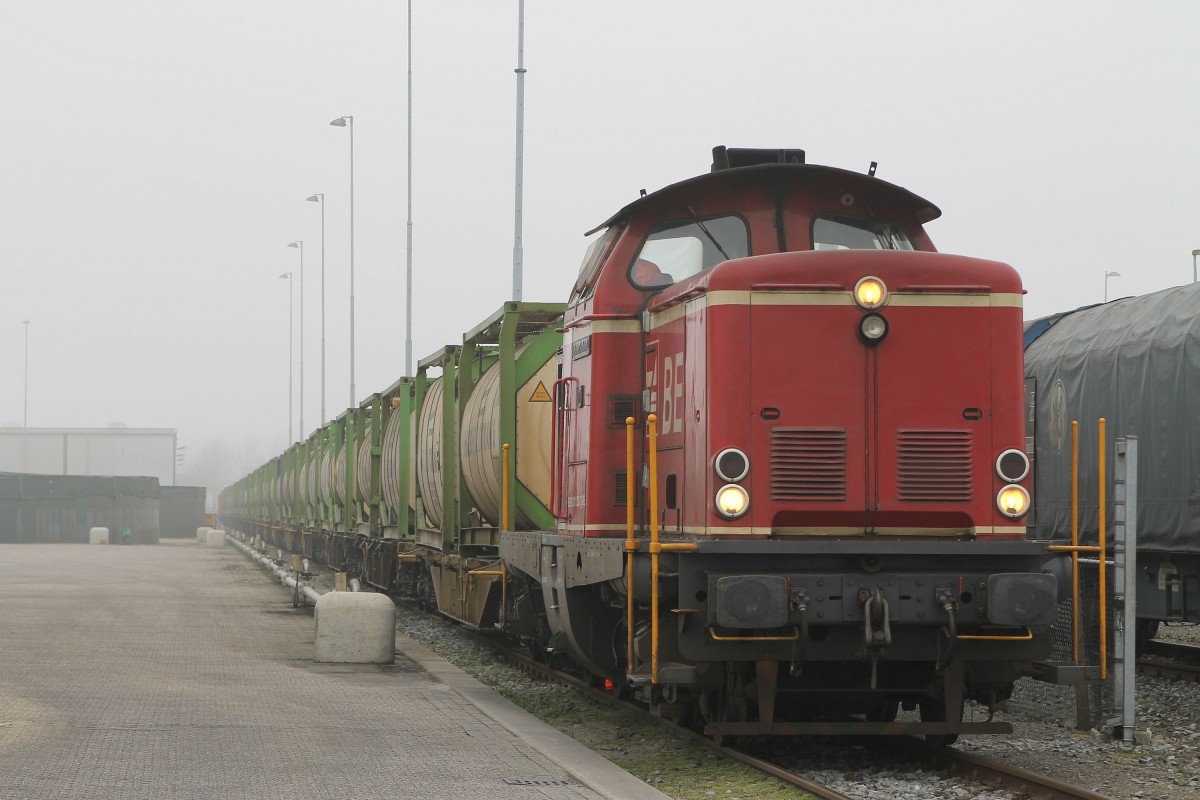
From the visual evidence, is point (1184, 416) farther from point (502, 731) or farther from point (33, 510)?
point (33, 510)

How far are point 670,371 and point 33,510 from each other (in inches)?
2681

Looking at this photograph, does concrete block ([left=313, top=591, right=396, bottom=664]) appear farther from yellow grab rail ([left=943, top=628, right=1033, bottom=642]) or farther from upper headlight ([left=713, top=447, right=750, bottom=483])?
yellow grab rail ([left=943, top=628, right=1033, bottom=642])

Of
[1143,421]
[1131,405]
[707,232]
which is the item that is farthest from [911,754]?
[1131,405]

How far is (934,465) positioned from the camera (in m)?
8.39

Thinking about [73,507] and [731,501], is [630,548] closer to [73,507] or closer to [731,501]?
[731,501]

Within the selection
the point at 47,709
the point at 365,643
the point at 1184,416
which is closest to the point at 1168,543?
the point at 1184,416

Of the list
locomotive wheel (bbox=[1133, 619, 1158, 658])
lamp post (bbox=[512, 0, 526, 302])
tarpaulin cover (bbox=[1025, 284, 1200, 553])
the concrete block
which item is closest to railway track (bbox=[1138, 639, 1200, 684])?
locomotive wheel (bbox=[1133, 619, 1158, 658])

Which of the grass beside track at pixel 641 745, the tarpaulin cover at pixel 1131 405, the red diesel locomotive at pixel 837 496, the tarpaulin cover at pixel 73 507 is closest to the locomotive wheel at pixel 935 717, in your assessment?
the red diesel locomotive at pixel 837 496

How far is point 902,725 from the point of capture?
322 inches

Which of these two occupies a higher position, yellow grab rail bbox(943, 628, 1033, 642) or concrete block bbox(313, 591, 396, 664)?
yellow grab rail bbox(943, 628, 1033, 642)

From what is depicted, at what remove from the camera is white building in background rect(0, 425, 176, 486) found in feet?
363

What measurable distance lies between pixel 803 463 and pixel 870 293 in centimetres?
107

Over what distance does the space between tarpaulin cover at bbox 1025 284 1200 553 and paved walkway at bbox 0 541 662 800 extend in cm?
544

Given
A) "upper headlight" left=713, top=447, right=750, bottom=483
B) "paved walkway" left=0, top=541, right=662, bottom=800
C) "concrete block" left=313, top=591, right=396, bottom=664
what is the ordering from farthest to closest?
"concrete block" left=313, top=591, right=396, bottom=664
"upper headlight" left=713, top=447, right=750, bottom=483
"paved walkway" left=0, top=541, right=662, bottom=800
